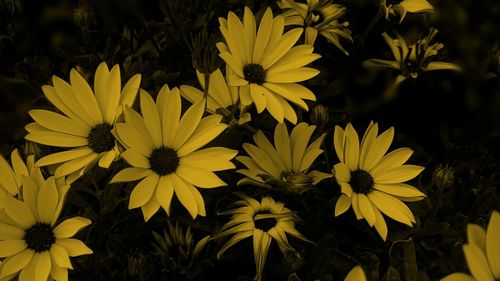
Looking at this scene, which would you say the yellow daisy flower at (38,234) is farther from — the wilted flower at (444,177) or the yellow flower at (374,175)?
the wilted flower at (444,177)

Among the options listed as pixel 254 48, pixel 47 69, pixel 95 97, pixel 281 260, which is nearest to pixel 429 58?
pixel 254 48

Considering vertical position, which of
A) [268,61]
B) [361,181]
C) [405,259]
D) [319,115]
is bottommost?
[405,259]

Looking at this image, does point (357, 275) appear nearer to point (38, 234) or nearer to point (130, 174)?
point (130, 174)

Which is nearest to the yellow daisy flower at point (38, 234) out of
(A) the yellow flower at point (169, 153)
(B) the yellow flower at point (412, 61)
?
(A) the yellow flower at point (169, 153)

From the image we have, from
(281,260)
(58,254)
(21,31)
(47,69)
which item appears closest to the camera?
(58,254)

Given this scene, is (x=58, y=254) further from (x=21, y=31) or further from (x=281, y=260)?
(x=21, y=31)

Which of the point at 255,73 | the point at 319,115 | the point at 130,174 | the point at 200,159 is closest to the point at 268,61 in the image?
the point at 255,73

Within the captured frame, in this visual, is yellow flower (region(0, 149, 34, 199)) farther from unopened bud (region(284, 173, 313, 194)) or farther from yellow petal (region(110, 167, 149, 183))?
unopened bud (region(284, 173, 313, 194))
